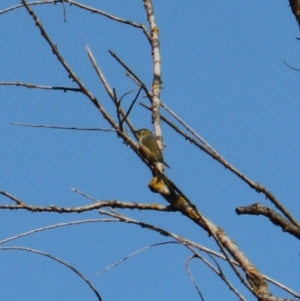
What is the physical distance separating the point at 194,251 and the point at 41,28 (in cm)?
82

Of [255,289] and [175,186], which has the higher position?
[175,186]

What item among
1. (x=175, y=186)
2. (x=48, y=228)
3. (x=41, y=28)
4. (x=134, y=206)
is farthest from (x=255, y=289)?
(x=41, y=28)

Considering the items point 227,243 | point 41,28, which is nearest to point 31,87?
point 41,28

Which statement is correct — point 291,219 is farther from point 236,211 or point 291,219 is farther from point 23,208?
point 23,208

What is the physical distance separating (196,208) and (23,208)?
0.54 meters

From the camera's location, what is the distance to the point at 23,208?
196cm

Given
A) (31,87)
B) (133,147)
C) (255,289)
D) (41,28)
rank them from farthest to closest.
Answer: (31,87) → (41,28) → (133,147) → (255,289)

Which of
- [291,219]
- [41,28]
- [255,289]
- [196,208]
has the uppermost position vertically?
[41,28]

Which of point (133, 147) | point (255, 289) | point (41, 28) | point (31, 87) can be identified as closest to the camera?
point (255, 289)

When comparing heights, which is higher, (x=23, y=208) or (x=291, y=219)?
(x=23, y=208)

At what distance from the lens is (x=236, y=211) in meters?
1.79

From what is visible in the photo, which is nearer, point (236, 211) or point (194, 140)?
point (236, 211)

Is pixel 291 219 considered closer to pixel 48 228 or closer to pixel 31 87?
pixel 48 228

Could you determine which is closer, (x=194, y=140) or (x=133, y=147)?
(x=133, y=147)
